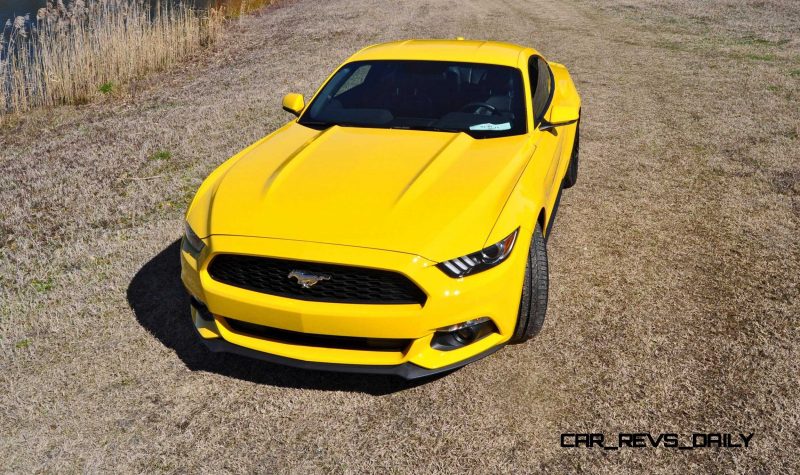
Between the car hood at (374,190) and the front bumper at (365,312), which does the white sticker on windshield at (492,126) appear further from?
the front bumper at (365,312)

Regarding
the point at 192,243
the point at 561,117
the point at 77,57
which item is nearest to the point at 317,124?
the point at 192,243

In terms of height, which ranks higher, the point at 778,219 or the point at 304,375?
the point at 778,219

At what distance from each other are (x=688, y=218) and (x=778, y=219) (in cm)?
69

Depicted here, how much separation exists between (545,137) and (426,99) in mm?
833

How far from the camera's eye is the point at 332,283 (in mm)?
2910

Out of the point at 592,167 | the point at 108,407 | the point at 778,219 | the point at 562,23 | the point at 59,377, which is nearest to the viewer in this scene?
the point at 108,407

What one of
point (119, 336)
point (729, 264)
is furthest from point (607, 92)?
point (119, 336)

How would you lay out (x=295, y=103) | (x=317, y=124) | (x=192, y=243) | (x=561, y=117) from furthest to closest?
(x=295, y=103) → (x=317, y=124) → (x=561, y=117) → (x=192, y=243)

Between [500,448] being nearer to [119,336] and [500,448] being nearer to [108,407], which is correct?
Answer: [108,407]

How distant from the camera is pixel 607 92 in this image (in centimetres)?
937

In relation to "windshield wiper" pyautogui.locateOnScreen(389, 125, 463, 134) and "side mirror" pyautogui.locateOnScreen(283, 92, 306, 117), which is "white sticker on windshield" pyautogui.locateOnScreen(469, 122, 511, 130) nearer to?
"windshield wiper" pyautogui.locateOnScreen(389, 125, 463, 134)

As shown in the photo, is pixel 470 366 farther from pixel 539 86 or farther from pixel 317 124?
pixel 539 86

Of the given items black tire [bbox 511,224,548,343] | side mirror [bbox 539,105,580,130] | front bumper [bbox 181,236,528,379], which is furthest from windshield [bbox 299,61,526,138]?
front bumper [bbox 181,236,528,379]

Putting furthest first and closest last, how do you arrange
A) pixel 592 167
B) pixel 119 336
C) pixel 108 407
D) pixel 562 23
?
1. pixel 562 23
2. pixel 592 167
3. pixel 119 336
4. pixel 108 407
